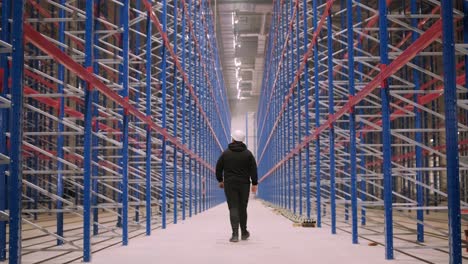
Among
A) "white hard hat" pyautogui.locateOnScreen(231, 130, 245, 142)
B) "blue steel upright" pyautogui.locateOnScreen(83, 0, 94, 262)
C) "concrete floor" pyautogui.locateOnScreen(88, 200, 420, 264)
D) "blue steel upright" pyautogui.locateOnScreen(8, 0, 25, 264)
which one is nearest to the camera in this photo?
"blue steel upright" pyautogui.locateOnScreen(8, 0, 25, 264)

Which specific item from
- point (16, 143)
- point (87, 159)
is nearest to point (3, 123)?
point (87, 159)

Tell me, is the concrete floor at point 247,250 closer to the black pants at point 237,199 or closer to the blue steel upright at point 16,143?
the black pants at point 237,199

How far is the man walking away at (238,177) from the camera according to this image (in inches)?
364

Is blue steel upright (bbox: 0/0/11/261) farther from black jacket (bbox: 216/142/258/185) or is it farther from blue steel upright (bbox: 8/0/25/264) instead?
black jacket (bbox: 216/142/258/185)

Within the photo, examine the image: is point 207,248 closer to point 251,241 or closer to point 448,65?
point 251,241

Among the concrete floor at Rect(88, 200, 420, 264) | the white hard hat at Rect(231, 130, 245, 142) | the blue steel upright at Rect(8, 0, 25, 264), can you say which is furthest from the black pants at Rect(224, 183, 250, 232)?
the blue steel upright at Rect(8, 0, 25, 264)

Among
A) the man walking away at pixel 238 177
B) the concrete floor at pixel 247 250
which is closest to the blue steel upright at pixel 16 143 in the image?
the concrete floor at pixel 247 250

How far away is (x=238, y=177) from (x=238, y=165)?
0.20 meters

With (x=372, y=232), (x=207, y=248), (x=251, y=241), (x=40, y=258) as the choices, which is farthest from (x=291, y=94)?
(x=40, y=258)

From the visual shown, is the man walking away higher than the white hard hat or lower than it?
lower

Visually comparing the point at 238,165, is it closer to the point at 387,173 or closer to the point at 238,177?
the point at 238,177

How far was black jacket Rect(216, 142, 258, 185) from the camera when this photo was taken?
9336 millimetres

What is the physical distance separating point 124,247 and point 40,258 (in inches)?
63.0

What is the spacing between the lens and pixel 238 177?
9305 mm
